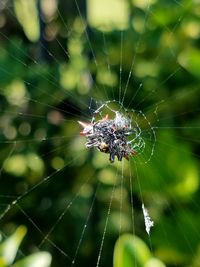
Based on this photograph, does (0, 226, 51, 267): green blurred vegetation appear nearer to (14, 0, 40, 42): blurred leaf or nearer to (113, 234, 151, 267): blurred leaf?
(113, 234, 151, 267): blurred leaf

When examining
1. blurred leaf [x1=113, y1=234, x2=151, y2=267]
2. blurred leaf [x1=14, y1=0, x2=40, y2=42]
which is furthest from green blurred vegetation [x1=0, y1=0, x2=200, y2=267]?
blurred leaf [x1=113, y1=234, x2=151, y2=267]

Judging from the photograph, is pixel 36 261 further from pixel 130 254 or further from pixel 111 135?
pixel 111 135

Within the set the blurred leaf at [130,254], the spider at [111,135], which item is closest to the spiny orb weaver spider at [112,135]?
the spider at [111,135]

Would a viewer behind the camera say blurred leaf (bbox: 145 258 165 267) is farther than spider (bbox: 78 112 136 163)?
No

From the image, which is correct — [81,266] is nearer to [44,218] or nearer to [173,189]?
[44,218]

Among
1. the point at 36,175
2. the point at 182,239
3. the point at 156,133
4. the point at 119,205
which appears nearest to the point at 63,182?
the point at 36,175

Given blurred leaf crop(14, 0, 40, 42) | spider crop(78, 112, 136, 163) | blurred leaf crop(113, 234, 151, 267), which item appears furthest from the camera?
blurred leaf crop(14, 0, 40, 42)

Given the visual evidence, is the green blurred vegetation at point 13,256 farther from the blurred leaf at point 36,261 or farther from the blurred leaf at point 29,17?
the blurred leaf at point 29,17
